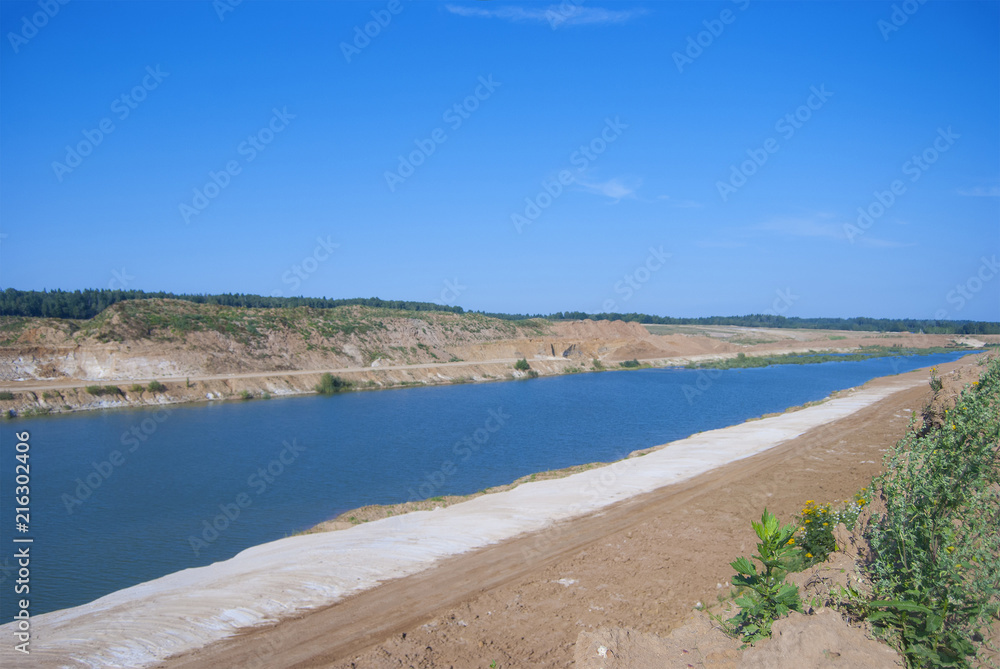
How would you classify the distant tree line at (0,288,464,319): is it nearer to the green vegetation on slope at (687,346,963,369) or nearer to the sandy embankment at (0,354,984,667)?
the green vegetation on slope at (687,346,963,369)

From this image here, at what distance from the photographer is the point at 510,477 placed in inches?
856

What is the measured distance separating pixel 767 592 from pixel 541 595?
395cm

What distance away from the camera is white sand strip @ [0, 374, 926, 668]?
841 centimetres

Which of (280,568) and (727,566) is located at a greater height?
(280,568)

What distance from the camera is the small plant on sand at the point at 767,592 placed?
6.59 meters

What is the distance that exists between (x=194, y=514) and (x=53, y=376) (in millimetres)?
36506

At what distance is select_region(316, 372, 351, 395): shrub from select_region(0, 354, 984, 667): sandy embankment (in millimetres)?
34844

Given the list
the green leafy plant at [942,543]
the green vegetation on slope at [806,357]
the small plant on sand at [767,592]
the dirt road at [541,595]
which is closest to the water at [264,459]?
the dirt road at [541,595]

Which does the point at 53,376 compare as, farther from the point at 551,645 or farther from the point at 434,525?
the point at 551,645

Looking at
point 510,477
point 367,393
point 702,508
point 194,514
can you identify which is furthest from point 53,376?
point 702,508
